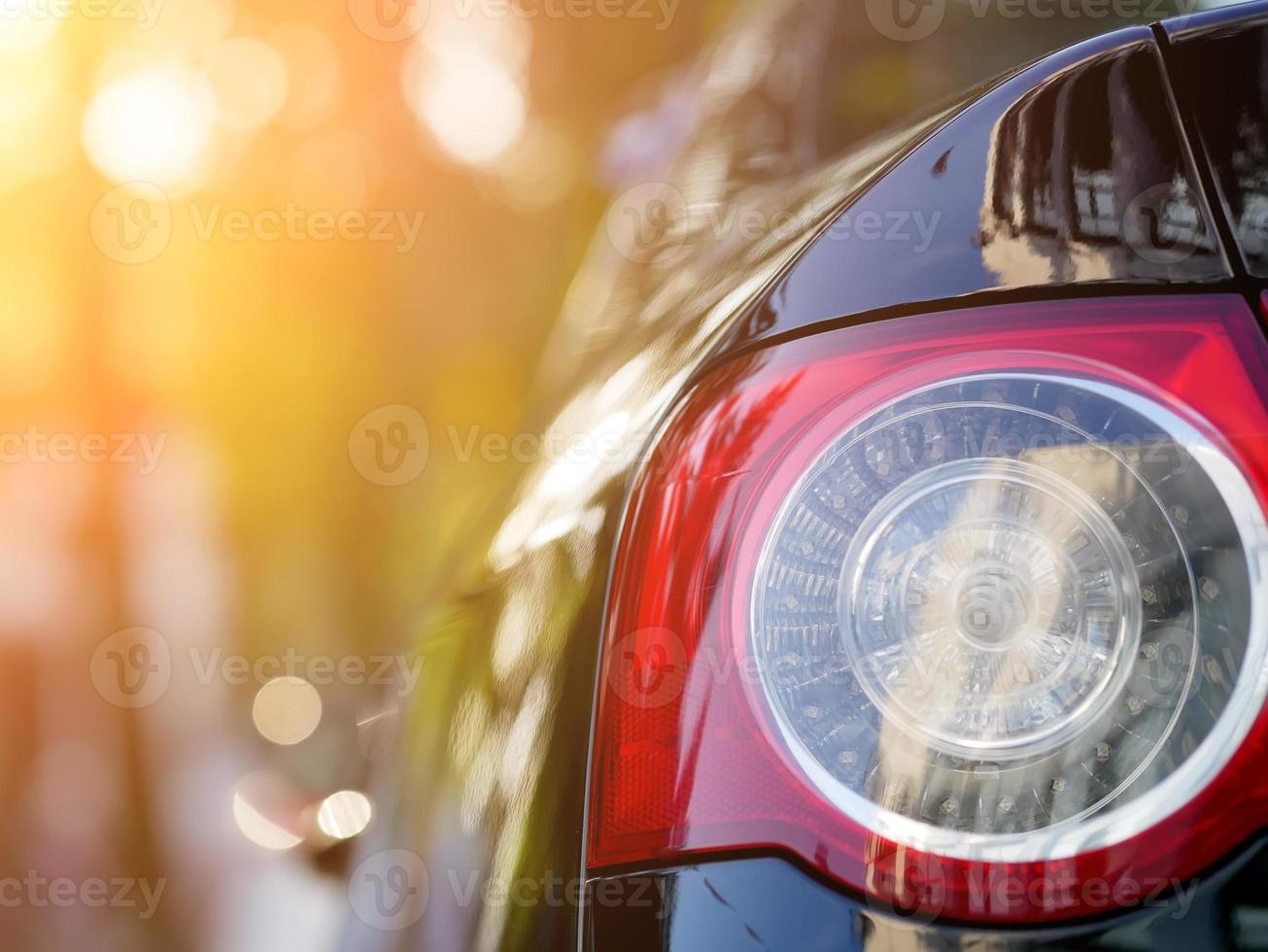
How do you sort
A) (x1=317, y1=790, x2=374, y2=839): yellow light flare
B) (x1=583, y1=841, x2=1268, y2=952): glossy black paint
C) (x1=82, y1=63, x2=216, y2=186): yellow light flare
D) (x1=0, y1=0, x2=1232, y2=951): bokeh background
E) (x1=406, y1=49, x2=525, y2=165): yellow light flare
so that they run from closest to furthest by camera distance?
1. (x1=583, y1=841, x2=1268, y2=952): glossy black paint
2. (x1=317, y1=790, x2=374, y2=839): yellow light flare
3. (x1=0, y1=0, x2=1232, y2=951): bokeh background
4. (x1=406, y1=49, x2=525, y2=165): yellow light flare
5. (x1=82, y1=63, x2=216, y2=186): yellow light flare

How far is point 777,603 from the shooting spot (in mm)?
852

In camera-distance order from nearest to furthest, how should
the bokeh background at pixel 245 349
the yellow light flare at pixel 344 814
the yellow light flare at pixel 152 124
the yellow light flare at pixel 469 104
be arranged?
the yellow light flare at pixel 344 814 < the bokeh background at pixel 245 349 < the yellow light flare at pixel 469 104 < the yellow light flare at pixel 152 124

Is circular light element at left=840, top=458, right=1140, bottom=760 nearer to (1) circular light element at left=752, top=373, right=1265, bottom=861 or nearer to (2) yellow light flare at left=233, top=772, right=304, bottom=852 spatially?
(1) circular light element at left=752, top=373, right=1265, bottom=861

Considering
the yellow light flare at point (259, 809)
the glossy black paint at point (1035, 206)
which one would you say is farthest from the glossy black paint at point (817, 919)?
the yellow light flare at point (259, 809)

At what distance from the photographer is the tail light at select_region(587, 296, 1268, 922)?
2.53 ft

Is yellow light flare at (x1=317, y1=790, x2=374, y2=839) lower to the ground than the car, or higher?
lower

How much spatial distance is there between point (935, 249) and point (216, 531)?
168 centimetres

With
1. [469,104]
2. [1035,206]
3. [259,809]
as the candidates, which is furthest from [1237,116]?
[259,809]

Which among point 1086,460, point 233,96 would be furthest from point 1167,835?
point 233,96

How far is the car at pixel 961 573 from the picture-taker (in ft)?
2.54

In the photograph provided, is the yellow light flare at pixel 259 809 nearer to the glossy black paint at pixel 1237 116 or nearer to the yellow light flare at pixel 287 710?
the yellow light flare at pixel 287 710

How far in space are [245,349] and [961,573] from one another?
5.66 feet

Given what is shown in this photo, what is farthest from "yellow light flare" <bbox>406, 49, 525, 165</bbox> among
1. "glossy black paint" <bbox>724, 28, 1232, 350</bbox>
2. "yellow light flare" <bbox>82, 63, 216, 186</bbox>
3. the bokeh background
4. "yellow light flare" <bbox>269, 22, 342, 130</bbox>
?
"glossy black paint" <bbox>724, 28, 1232, 350</bbox>

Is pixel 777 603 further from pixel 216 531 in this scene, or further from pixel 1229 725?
pixel 216 531
